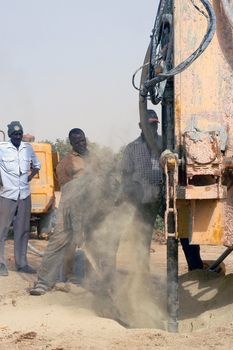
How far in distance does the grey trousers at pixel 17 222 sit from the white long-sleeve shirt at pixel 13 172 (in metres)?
0.09

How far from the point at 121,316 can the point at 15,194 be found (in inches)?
125

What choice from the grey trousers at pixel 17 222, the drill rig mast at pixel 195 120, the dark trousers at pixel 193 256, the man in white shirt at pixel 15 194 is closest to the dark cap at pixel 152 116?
the drill rig mast at pixel 195 120

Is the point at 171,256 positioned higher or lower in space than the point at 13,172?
lower

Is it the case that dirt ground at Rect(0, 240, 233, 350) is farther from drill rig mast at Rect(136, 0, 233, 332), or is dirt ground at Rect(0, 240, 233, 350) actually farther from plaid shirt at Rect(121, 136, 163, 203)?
plaid shirt at Rect(121, 136, 163, 203)

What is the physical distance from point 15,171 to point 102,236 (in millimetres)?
2086

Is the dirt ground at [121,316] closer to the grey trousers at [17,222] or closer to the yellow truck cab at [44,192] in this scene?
the grey trousers at [17,222]

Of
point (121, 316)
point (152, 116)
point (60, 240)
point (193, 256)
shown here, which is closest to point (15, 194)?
point (60, 240)

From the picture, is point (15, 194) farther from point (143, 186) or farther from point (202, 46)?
point (202, 46)

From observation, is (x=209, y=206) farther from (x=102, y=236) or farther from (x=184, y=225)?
(x=102, y=236)

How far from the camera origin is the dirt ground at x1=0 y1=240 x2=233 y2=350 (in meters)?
4.87

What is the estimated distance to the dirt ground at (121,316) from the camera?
4.87 meters

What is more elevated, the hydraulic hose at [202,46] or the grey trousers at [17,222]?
the hydraulic hose at [202,46]

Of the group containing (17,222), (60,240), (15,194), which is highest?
(15,194)

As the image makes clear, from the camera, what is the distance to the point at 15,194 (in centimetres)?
866
